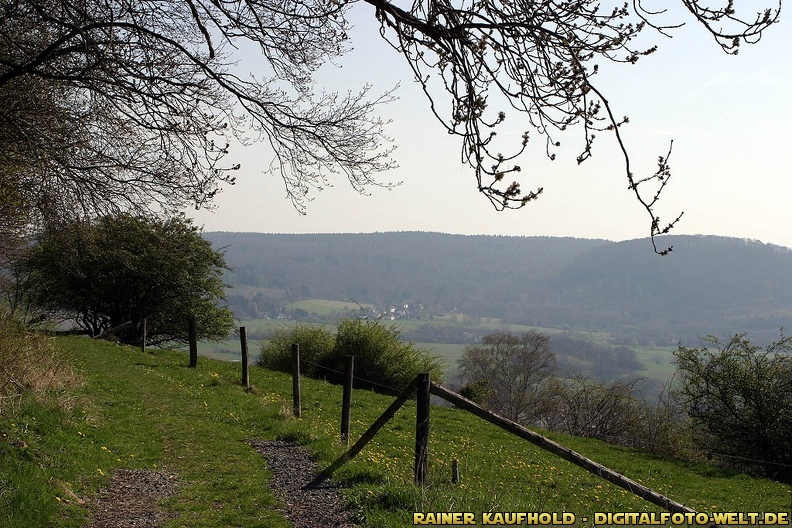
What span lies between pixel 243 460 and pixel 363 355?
24.1 metres

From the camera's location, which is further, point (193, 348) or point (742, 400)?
point (742, 400)

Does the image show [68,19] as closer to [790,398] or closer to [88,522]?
[88,522]

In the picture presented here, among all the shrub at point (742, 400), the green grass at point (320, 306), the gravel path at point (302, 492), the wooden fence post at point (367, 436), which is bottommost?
the green grass at point (320, 306)

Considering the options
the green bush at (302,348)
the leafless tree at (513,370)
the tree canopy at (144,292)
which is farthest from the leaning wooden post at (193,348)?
the leafless tree at (513,370)

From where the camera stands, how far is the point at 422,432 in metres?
7.82

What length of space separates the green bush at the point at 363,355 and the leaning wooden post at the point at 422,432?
2376 cm

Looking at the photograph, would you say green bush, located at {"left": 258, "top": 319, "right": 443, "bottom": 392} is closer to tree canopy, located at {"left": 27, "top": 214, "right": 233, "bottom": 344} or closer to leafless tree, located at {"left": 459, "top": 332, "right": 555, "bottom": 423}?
tree canopy, located at {"left": 27, "top": 214, "right": 233, "bottom": 344}

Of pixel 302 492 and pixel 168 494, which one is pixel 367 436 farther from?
pixel 168 494

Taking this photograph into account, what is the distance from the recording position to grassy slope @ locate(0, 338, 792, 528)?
21.8 feet

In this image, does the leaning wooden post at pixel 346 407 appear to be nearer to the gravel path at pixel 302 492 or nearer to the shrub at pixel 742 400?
the gravel path at pixel 302 492

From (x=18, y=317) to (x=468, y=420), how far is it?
15.0 m

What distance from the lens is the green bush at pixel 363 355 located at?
3309cm

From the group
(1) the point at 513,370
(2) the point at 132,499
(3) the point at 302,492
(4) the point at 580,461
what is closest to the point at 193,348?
(2) the point at 132,499

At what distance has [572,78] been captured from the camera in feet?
17.5
